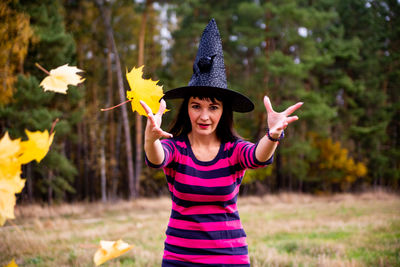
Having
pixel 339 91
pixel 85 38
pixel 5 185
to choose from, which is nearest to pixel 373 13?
pixel 339 91

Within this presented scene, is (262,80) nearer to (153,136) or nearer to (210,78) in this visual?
(210,78)

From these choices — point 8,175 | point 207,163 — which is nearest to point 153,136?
point 207,163

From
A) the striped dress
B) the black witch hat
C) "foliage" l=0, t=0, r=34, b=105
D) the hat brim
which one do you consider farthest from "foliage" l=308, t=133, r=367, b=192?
the striped dress

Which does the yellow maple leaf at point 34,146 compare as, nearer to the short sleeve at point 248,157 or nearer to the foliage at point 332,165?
the short sleeve at point 248,157

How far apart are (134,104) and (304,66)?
17469 mm

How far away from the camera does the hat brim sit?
7.57ft

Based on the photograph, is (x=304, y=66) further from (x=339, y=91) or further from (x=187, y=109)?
(x=187, y=109)

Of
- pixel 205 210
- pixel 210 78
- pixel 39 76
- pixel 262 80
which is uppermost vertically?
pixel 262 80

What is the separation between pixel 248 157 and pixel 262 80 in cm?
1823

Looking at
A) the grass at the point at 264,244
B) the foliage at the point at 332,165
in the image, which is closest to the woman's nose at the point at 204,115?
the grass at the point at 264,244

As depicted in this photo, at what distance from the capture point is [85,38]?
18.4m

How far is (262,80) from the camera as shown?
19750 millimetres

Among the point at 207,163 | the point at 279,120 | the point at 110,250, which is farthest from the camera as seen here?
the point at 207,163

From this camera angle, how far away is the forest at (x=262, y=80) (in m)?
17.3
